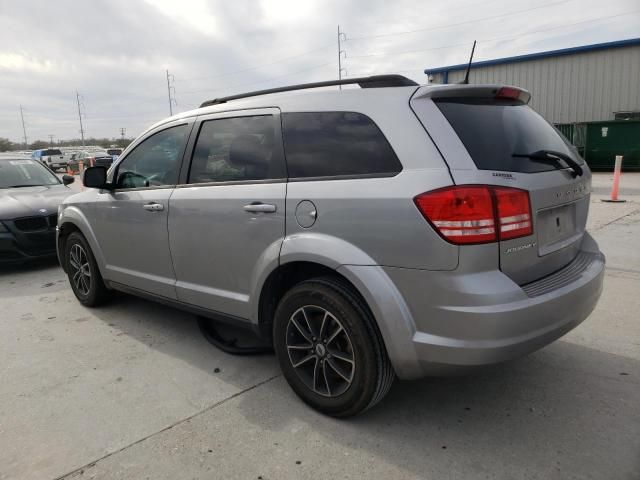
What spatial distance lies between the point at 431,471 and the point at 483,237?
113cm

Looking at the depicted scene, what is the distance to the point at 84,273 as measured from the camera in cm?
492

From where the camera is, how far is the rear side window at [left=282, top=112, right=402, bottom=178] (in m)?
2.59

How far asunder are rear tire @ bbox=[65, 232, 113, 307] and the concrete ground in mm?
690

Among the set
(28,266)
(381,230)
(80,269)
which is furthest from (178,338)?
(28,266)

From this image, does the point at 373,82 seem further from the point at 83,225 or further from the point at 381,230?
the point at 83,225

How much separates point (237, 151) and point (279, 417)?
1716 mm

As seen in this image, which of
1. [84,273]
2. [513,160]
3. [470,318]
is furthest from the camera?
[84,273]

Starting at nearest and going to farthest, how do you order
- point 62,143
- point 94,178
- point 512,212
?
point 512,212 < point 94,178 < point 62,143

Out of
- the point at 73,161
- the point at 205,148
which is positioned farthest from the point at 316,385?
the point at 73,161

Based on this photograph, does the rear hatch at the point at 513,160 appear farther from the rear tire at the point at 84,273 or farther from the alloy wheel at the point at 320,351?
the rear tire at the point at 84,273

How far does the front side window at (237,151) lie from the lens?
10.2 feet

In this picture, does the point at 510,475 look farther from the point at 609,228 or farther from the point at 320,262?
the point at 609,228

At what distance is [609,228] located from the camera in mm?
7809

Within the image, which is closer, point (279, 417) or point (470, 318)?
point (470, 318)
